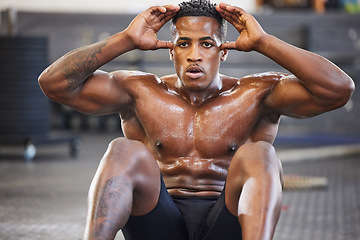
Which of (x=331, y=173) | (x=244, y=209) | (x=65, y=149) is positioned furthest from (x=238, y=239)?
(x=65, y=149)

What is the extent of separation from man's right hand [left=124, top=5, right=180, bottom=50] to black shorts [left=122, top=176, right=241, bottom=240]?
50 cm

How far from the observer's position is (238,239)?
1.85m

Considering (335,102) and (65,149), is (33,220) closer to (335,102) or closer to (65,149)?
(335,102)

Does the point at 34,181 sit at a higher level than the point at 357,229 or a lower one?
lower

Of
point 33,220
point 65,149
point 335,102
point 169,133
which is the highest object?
A: point 335,102

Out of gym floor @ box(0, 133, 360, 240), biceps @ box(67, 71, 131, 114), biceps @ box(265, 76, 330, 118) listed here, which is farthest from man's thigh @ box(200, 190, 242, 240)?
gym floor @ box(0, 133, 360, 240)

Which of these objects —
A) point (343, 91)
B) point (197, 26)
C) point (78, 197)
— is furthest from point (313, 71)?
point (78, 197)

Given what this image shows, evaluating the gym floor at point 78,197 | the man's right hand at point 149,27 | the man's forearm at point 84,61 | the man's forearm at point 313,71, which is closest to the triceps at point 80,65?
the man's forearm at point 84,61

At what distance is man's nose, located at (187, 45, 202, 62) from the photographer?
2023 mm

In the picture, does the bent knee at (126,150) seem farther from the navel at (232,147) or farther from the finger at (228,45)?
the finger at (228,45)

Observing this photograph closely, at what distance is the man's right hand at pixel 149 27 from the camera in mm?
2039

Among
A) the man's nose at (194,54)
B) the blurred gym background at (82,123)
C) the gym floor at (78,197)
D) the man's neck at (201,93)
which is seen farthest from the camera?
the blurred gym background at (82,123)

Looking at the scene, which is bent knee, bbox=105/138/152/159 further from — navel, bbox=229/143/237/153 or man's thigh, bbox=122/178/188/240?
navel, bbox=229/143/237/153

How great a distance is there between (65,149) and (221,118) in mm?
4141
